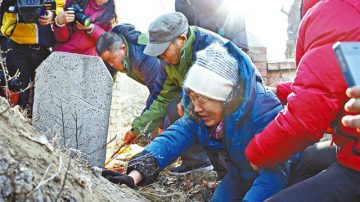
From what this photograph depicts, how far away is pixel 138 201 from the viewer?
8.97ft

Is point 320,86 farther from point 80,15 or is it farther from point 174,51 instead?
point 80,15

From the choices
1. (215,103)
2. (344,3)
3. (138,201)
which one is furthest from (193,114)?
(344,3)

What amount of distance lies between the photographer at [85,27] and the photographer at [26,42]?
3.9 inches

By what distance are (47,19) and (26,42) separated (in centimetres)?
28

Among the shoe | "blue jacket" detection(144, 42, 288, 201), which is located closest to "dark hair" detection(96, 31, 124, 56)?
the shoe

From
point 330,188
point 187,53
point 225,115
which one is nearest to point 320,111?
point 330,188

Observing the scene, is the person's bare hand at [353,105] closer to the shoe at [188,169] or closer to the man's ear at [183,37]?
the man's ear at [183,37]

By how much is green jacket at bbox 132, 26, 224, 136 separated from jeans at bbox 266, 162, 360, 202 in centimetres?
150

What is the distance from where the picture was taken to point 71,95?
11.8 ft

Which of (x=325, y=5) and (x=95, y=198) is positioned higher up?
(x=325, y=5)

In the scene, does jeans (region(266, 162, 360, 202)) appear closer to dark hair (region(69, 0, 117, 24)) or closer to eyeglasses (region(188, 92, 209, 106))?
eyeglasses (region(188, 92, 209, 106))

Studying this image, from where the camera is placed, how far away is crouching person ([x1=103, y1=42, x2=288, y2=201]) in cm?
276

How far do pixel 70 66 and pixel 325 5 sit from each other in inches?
74.0

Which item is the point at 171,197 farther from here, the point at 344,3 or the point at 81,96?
the point at 344,3
